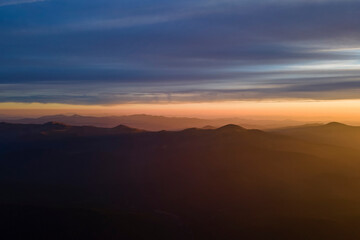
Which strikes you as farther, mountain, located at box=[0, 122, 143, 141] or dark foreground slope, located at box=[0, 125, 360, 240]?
mountain, located at box=[0, 122, 143, 141]

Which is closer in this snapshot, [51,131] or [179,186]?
[179,186]

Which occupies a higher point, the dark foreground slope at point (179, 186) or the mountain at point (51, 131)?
the mountain at point (51, 131)

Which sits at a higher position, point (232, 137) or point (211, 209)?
point (232, 137)

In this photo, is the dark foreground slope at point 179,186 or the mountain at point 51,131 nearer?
the dark foreground slope at point 179,186

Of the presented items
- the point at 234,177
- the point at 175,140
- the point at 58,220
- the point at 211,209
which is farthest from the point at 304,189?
the point at 175,140

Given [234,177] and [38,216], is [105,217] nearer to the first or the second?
[38,216]

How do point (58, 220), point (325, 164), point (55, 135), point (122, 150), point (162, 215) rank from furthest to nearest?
point (55, 135) → point (122, 150) → point (325, 164) → point (162, 215) → point (58, 220)

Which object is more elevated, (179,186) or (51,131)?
(51,131)

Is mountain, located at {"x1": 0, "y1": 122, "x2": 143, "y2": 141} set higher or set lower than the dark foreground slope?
higher
